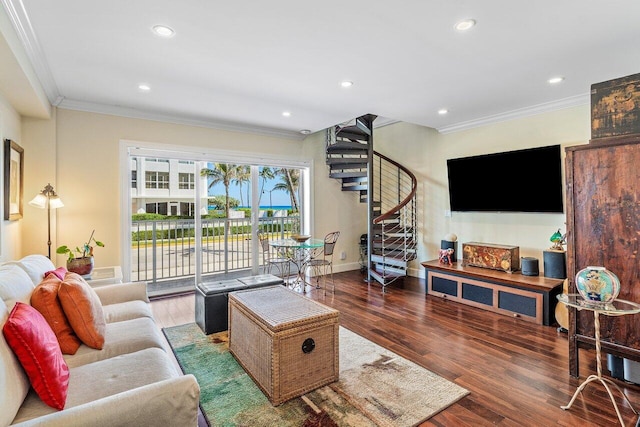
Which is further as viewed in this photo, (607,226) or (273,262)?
(273,262)

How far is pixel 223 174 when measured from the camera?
17.1ft

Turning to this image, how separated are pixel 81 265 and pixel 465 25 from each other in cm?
404

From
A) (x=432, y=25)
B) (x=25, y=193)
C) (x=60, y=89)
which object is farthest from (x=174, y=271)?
(x=432, y=25)

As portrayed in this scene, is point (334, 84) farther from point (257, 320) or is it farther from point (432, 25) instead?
point (257, 320)

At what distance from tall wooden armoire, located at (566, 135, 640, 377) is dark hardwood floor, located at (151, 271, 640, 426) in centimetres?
31

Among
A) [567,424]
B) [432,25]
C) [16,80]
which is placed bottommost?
[567,424]

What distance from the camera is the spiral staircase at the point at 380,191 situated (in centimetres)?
516

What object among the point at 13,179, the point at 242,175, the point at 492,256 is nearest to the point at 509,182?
the point at 492,256

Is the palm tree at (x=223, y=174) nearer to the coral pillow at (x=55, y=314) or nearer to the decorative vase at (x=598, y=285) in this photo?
the coral pillow at (x=55, y=314)

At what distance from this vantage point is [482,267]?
4273mm

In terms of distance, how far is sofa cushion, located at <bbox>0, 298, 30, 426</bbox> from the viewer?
3.80ft

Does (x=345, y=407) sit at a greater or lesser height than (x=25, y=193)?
lesser

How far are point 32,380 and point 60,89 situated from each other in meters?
3.39

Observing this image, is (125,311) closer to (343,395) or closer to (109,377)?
(109,377)
